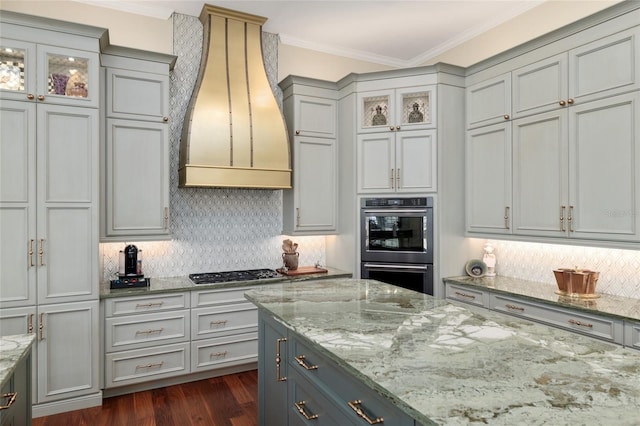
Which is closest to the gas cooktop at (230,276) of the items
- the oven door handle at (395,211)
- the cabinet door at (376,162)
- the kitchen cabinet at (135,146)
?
the kitchen cabinet at (135,146)

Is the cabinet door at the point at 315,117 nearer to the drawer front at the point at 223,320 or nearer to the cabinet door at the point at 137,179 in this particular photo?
the cabinet door at the point at 137,179

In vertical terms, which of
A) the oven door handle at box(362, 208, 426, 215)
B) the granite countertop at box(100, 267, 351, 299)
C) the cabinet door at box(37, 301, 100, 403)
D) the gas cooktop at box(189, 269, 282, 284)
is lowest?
the cabinet door at box(37, 301, 100, 403)

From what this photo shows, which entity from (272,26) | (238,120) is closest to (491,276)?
(238,120)

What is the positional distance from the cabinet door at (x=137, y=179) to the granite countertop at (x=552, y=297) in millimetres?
2558

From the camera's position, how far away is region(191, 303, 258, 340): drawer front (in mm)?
3389

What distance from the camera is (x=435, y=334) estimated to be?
161cm

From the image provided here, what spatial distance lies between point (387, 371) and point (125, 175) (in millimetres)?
2802

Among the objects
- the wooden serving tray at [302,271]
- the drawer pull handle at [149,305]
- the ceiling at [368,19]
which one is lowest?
the drawer pull handle at [149,305]

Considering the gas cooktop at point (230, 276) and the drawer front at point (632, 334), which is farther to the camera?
the gas cooktop at point (230, 276)

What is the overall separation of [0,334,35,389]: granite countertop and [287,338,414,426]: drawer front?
1030mm

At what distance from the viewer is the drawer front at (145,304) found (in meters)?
3.10

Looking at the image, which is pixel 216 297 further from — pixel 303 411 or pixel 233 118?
pixel 303 411

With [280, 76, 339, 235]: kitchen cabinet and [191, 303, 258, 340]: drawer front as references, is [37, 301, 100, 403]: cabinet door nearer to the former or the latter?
[191, 303, 258, 340]: drawer front

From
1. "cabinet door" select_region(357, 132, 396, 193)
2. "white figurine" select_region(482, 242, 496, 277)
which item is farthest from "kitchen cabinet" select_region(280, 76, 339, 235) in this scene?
"white figurine" select_region(482, 242, 496, 277)
